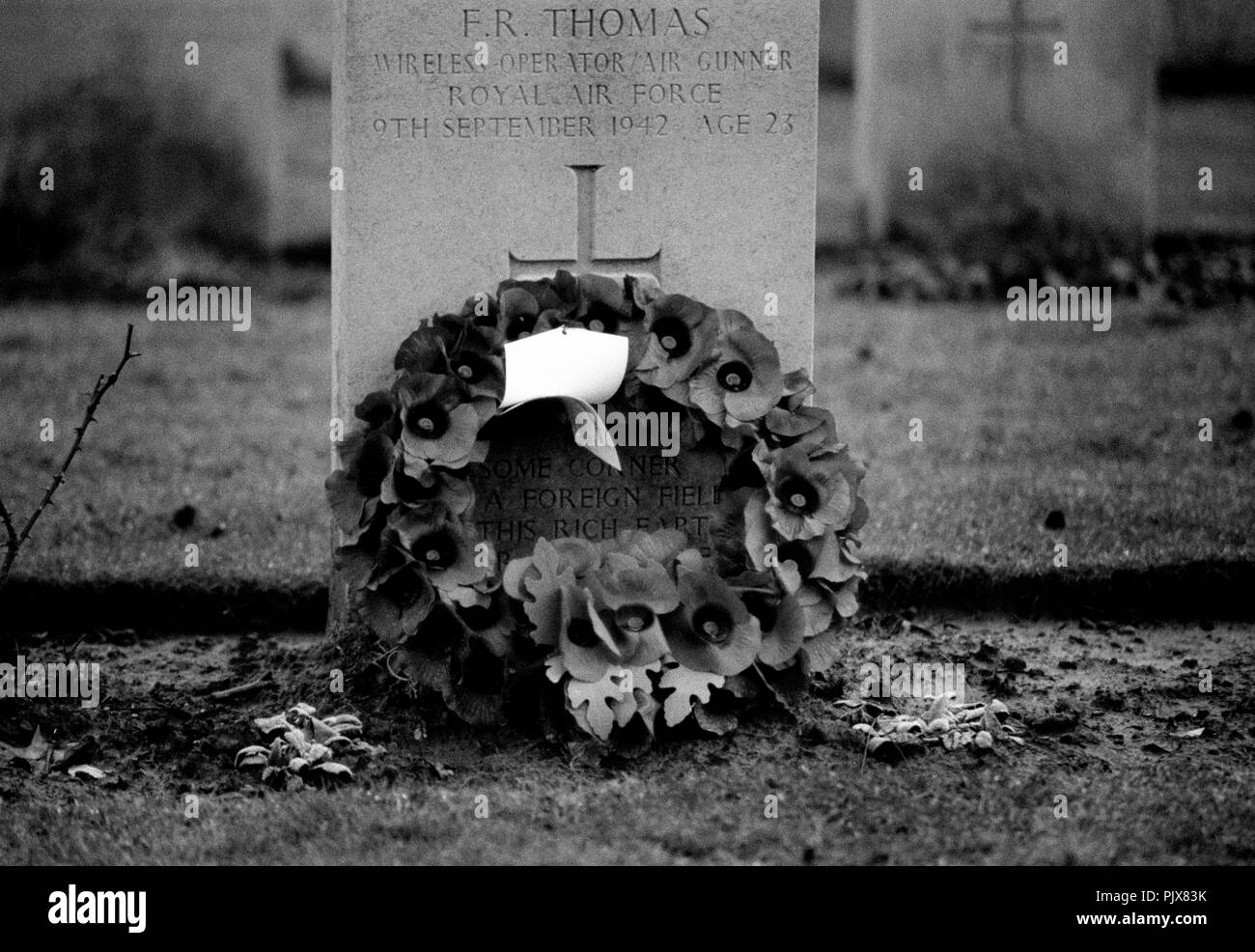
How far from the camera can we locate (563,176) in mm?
5289

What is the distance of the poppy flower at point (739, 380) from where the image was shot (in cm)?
507

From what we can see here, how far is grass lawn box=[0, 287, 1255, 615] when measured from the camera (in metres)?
6.24

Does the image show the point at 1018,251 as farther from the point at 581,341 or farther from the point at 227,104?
the point at 581,341

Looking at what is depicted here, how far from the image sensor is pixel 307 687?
527cm

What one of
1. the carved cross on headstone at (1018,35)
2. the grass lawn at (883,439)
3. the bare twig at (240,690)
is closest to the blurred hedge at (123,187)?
the grass lawn at (883,439)

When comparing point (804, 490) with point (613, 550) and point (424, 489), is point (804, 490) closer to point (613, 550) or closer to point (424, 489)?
point (613, 550)

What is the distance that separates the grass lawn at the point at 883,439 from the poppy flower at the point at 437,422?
1.31 metres

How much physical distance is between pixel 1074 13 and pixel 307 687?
7074 mm

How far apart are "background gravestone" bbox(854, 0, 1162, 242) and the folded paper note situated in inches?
243

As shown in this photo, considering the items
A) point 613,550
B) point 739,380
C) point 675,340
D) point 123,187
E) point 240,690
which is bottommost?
point 240,690
